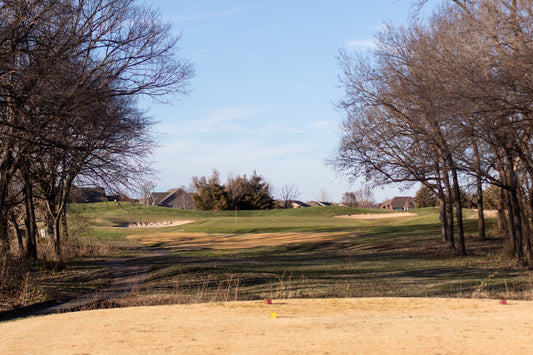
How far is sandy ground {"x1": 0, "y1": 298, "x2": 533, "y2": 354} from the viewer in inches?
241

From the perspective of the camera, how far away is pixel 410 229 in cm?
3622

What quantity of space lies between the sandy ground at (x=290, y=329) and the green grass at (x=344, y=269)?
240 cm

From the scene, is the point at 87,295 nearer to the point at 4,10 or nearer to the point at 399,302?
the point at 4,10

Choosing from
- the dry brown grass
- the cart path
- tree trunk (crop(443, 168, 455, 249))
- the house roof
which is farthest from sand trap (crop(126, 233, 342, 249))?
the house roof

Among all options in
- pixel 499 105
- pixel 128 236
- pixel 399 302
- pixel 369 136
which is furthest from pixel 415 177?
pixel 128 236

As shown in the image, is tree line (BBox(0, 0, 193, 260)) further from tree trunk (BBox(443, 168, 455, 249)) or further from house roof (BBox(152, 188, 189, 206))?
house roof (BBox(152, 188, 189, 206))

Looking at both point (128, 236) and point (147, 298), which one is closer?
point (147, 298)

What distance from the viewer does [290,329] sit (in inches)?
284

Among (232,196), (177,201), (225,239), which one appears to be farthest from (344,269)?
(177,201)

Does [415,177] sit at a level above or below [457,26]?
below

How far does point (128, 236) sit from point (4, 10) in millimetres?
34457

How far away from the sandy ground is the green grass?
2.40 metres

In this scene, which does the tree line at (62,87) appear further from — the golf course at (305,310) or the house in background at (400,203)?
the house in background at (400,203)

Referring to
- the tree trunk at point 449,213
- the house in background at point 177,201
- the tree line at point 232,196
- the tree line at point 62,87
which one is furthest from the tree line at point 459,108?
the house in background at point 177,201
